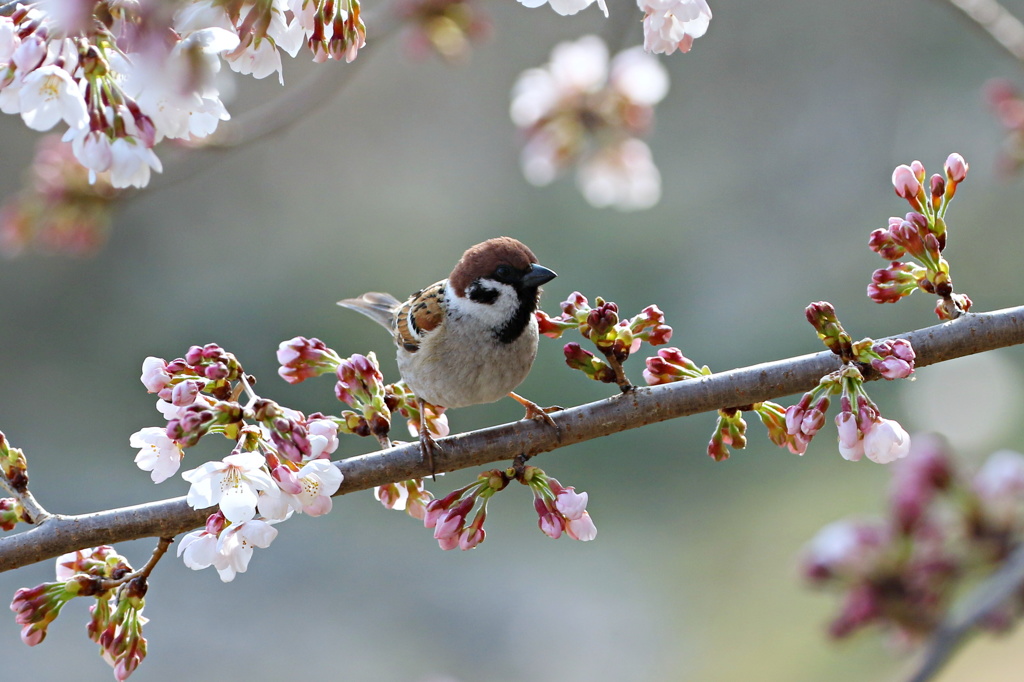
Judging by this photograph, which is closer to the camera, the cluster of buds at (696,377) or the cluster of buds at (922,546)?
the cluster of buds at (696,377)

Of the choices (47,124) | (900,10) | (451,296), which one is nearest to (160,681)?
(451,296)

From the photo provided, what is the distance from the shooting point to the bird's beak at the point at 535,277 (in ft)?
5.52

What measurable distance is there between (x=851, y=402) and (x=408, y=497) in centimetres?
64

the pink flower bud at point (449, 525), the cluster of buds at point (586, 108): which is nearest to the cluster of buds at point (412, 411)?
the pink flower bud at point (449, 525)

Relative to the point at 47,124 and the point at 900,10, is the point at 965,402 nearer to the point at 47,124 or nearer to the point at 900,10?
the point at 900,10

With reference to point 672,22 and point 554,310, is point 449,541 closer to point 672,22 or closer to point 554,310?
point 672,22

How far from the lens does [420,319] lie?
1924 millimetres

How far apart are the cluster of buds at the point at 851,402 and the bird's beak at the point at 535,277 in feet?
2.06

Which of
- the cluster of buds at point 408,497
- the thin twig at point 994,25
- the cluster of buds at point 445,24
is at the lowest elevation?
the cluster of buds at point 408,497

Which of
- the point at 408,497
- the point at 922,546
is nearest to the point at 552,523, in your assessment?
the point at 408,497

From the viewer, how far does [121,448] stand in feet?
20.1

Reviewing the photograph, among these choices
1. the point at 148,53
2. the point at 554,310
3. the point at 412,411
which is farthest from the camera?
the point at 554,310

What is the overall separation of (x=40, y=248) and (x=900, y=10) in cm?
697

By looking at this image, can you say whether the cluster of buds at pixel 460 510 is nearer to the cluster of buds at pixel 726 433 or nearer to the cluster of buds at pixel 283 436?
the cluster of buds at pixel 283 436
